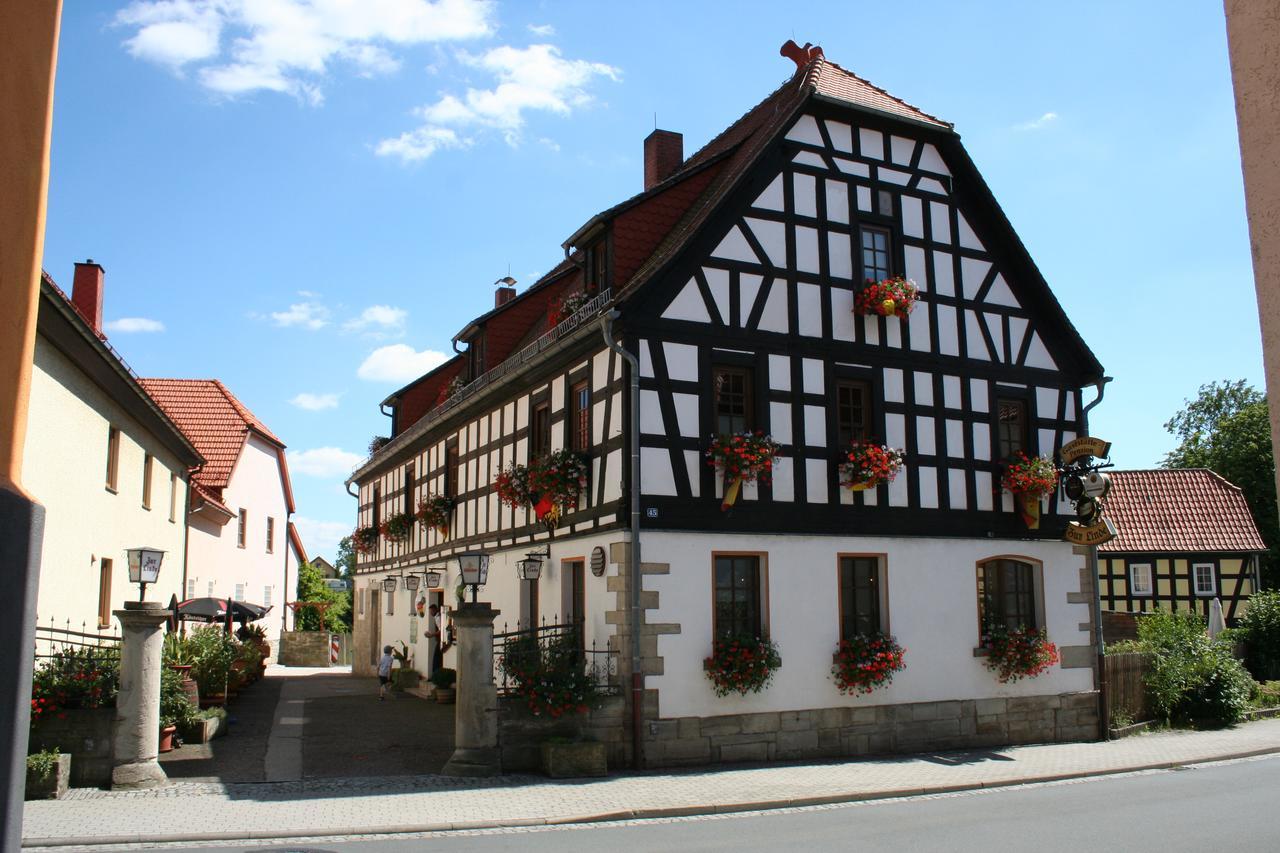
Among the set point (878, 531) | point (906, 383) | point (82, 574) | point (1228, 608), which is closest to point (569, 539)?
point (878, 531)

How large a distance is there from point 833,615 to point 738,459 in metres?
3.01

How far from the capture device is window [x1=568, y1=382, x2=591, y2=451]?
17.2 metres

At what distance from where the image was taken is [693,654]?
15.4 m

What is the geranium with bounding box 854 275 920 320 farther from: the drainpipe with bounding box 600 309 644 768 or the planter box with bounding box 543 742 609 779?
the planter box with bounding box 543 742 609 779

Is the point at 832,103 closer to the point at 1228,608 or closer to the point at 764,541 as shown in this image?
the point at 764,541

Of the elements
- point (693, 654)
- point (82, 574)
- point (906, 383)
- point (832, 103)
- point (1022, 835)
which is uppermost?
point (832, 103)

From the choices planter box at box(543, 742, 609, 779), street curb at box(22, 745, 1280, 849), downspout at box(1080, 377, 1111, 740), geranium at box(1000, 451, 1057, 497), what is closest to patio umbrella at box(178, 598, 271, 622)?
planter box at box(543, 742, 609, 779)

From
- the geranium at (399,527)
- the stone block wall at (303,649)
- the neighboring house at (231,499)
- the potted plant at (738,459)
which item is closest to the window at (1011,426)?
the potted plant at (738,459)

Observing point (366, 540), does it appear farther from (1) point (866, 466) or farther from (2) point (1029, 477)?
(2) point (1029, 477)

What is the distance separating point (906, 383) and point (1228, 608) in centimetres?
2045

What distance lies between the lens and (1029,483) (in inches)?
709

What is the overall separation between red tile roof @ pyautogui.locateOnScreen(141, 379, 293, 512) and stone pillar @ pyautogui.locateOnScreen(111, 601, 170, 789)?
18318 mm

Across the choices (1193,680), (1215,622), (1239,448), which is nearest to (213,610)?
(1193,680)

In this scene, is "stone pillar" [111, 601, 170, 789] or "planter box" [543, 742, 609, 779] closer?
"stone pillar" [111, 601, 170, 789]
